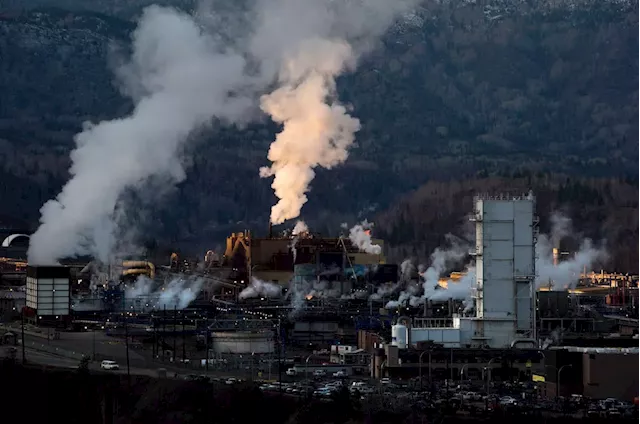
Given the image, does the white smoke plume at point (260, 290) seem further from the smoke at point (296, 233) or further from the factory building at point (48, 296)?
the factory building at point (48, 296)

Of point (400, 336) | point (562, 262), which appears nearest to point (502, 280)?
point (400, 336)

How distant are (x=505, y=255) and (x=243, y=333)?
16232mm

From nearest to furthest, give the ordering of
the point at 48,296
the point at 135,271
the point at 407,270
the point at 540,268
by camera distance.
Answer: the point at 48,296 < the point at 540,268 < the point at 407,270 < the point at 135,271

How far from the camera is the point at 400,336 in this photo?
83.0 m

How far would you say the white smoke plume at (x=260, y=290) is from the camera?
12575cm

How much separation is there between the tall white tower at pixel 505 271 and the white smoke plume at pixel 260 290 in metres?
41.9

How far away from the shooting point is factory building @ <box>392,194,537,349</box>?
279 ft

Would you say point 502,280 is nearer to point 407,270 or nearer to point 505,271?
point 505,271

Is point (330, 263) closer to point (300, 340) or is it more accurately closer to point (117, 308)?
point (117, 308)

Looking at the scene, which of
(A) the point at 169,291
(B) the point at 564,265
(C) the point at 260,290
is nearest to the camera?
(B) the point at 564,265

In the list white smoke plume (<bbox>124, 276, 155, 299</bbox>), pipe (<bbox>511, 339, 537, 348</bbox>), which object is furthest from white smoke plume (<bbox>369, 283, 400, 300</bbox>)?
pipe (<bbox>511, 339, 537, 348</bbox>)

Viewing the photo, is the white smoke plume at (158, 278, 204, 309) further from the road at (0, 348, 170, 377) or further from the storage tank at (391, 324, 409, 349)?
the storage tank at (391, 324, 409, 349)

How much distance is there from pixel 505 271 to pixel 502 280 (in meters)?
0.50

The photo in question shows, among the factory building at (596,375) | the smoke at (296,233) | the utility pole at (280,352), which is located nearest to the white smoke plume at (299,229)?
the smoke at (296,233)
